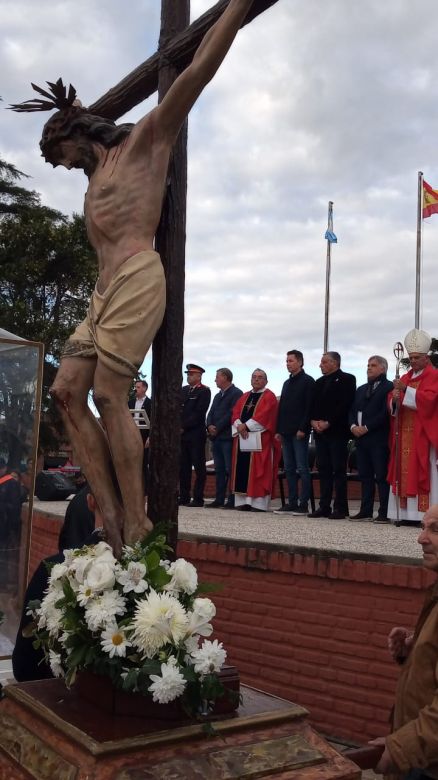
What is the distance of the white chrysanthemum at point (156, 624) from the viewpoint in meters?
2.57

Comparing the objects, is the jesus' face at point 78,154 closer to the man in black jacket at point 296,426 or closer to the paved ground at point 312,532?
the paved ground at point 312,532

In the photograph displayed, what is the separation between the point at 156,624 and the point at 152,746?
0.36 metres

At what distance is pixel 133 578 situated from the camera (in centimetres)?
274

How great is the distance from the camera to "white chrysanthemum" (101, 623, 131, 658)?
257cm

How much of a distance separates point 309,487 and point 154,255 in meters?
6.26

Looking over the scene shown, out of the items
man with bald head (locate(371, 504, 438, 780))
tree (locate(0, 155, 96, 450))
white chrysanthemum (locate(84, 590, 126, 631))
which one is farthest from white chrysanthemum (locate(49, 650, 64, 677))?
tree (locate(0, 155, 96, 450))

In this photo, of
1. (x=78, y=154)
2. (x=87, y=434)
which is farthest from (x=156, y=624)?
(x=78, y=154)

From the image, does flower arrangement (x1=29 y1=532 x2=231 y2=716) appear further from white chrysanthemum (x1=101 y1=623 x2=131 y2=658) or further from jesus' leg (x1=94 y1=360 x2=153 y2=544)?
jesus' leg (x1=94 y1=360 x2=153 y2=544)

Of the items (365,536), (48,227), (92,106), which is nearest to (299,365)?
(365,536)

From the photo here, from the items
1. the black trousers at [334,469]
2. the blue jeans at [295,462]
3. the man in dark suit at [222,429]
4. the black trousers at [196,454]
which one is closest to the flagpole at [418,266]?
the man in dark suit at [222,429]

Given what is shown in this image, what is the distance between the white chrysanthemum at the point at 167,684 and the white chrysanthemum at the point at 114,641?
0.15 m

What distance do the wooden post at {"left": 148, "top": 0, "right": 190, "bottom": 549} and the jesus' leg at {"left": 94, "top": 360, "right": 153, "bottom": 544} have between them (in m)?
0.12

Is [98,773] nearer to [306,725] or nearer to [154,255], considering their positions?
[306,725]

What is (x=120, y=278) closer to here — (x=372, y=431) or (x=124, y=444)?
(x=124, y=444)
